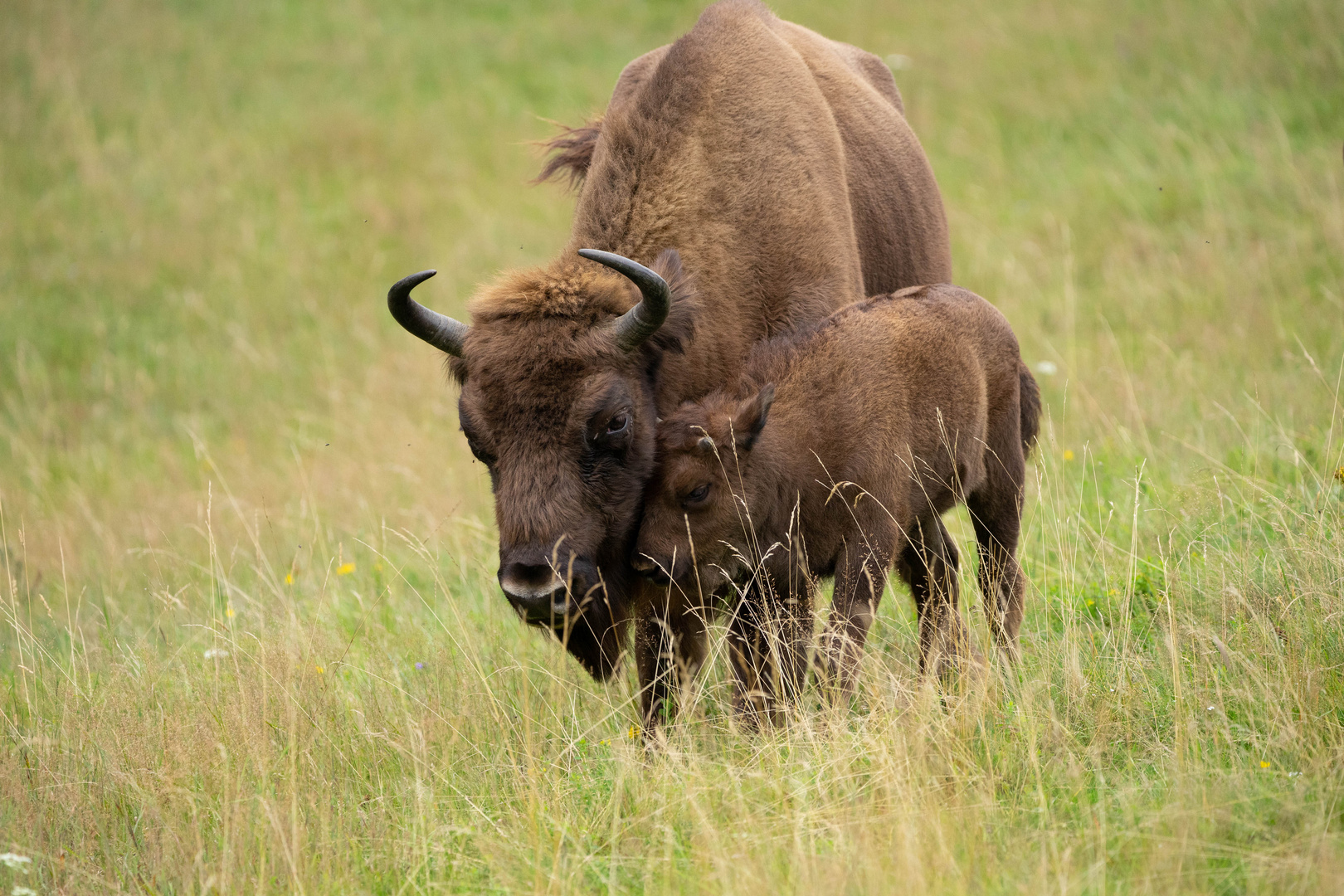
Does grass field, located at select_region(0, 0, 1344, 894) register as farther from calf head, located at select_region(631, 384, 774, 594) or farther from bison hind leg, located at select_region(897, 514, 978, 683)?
calf head, located at select_region(631, 384, 774, 594)

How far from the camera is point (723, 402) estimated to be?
4289mm

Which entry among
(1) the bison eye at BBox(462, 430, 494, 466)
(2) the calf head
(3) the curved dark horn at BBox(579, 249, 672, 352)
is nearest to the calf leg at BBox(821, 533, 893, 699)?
(2) the calf head

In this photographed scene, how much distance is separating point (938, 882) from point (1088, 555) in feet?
9.76

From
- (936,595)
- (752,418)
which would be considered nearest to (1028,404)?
(936,595)

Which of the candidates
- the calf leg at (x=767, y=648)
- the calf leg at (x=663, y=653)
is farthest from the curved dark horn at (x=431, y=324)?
the calf leg at (x=767, y=648)

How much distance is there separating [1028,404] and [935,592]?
92 centimetres

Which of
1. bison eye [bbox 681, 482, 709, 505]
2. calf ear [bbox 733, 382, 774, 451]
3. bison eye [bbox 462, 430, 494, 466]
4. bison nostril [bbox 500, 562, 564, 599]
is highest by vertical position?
calf ear [bbox 733, 382, 774, 451]

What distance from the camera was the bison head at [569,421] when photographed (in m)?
3.95

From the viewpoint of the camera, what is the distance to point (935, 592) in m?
4.76

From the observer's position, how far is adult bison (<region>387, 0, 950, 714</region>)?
407 cm

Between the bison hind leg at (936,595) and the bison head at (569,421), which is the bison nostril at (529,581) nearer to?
the bison head at (569,421)

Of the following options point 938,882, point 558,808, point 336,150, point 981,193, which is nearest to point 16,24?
point 336,150

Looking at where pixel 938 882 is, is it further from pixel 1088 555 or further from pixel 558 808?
pixel 1088 555

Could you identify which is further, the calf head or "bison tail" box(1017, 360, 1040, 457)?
"bison tail" box(1017, 360, 1040, 457)
